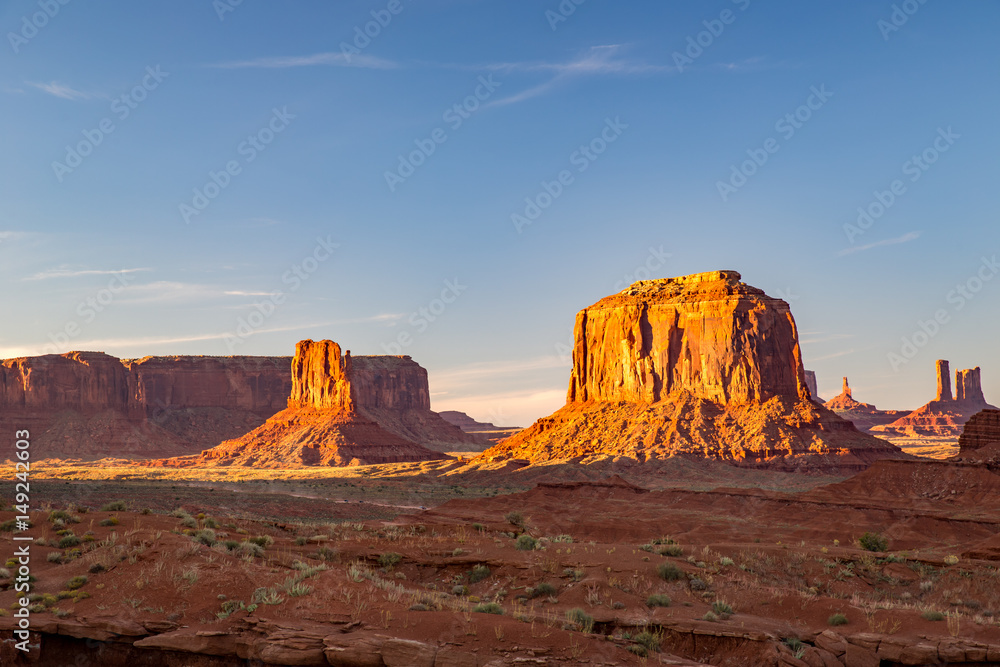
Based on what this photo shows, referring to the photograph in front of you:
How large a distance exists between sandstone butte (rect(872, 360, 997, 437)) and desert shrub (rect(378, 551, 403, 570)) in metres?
165

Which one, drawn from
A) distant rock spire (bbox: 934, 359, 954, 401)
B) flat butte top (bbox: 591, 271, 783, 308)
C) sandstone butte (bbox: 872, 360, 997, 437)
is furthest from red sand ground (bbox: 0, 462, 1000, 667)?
distant rock spire (bbox: 934, 359, 954, 401)

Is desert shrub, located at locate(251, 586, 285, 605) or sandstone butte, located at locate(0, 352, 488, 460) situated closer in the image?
desert shrub, located at locate(251, 586, 285, 605)

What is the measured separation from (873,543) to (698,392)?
2011 inches

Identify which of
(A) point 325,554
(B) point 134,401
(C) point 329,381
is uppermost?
(C) point 329,381

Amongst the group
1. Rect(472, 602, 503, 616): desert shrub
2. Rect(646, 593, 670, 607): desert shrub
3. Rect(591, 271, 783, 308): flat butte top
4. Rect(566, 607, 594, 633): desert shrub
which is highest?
Rect(591, 271, 783, 308): flat butte top

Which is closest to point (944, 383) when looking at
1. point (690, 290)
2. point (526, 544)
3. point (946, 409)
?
point (946, 409)

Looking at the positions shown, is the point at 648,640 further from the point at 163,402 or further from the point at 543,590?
the point at 163,402

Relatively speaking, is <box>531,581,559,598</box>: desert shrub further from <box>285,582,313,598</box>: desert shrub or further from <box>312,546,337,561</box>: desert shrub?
<box>285,582,313,598</box>: desert shrub

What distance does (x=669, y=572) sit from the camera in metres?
18.0

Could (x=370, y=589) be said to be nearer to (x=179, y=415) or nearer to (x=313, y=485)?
(x=313, y=485)

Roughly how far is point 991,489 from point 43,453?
113426mm

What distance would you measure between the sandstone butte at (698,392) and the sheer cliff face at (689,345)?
106 mm

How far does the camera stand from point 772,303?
81438 mm

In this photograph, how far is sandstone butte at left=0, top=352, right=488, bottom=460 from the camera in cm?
12169
